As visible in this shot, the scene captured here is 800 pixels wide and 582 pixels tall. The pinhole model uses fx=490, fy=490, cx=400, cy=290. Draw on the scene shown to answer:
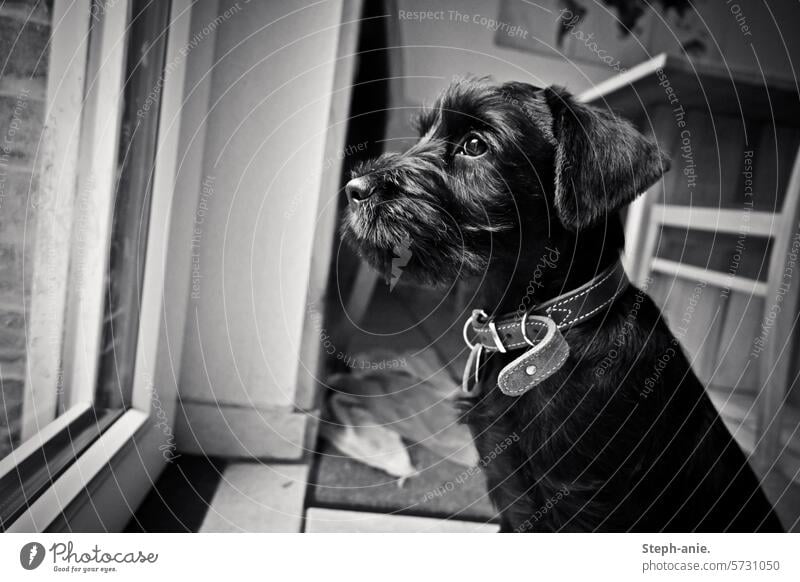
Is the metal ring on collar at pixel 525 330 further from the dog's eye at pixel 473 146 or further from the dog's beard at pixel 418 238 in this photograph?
the dog's eye at pixel 473 146

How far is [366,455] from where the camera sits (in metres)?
0.94

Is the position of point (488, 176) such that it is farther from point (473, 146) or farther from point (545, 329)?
point (545, 329)

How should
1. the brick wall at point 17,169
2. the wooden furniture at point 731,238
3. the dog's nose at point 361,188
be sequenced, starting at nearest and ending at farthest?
the brick wall at point 17,169 < the dog's nose at point 361,188 < the wooden furniture at point 731,238

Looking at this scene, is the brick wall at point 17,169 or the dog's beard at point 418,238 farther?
the dog's beard at point 418,238

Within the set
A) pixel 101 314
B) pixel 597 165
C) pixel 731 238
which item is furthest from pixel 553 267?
pixel 101 314

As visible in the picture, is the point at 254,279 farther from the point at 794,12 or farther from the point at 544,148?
the point at 794,12

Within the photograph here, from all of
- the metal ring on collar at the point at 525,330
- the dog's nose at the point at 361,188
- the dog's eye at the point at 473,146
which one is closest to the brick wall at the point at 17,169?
the dog's nose at the point at 361,188

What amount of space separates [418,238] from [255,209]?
0.28 metres

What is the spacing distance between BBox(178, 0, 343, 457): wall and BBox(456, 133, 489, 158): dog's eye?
0.24 meters

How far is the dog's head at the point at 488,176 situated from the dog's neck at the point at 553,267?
0.04 ft

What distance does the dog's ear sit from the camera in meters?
0.62

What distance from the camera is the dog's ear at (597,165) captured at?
2.03 feet

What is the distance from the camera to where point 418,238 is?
0.72m

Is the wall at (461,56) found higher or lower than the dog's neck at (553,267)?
higher
